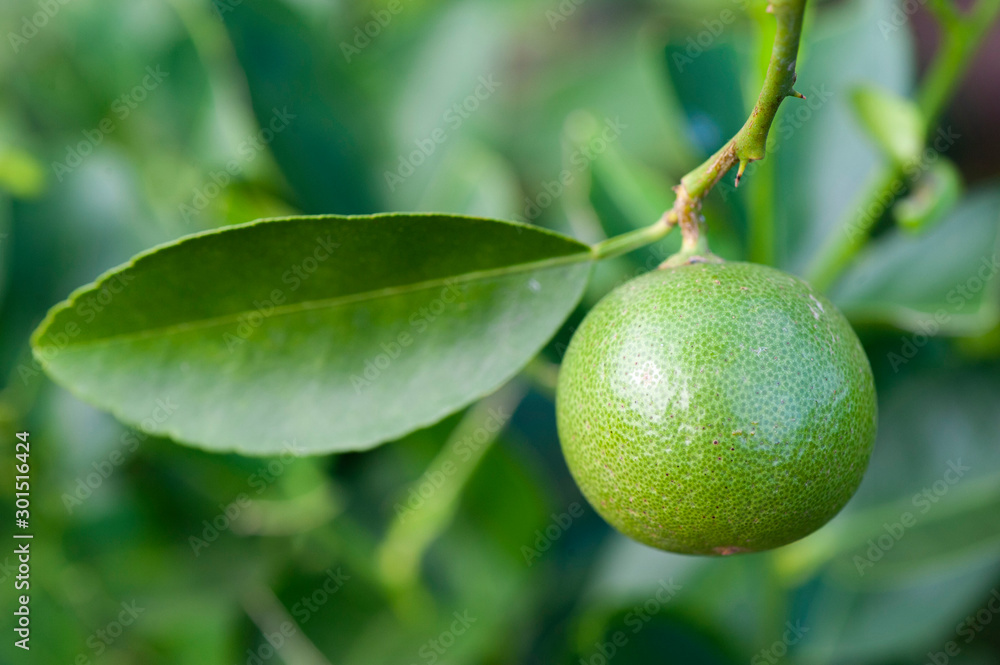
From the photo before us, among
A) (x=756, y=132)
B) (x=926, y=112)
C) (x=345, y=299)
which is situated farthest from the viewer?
(x=926, y=112)

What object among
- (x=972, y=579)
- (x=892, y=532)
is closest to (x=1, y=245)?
(x=892, y=532)

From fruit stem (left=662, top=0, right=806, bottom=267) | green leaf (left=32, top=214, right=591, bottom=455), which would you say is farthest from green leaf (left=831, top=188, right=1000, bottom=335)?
green leaf (left=32, top=214, right=591, bottom=455)

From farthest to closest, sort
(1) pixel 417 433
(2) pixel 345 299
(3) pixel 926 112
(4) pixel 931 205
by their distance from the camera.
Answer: (1) pixel 417 433 → (3) pixel 926 112 → (4) pixel 931 205 → (2) pixel 345 299

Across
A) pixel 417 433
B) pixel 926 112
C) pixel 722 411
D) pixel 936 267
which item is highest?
pixel 926 112

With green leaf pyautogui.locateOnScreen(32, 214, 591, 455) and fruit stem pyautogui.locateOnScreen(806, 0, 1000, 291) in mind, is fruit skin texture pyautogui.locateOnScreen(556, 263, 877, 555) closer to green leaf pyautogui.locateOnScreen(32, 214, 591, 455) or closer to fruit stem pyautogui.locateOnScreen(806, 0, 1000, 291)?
green leaf pyautogui.locateOnScreen(32, 214, 591, 455)

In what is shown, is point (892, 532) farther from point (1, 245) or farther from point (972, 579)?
point (1, 245)

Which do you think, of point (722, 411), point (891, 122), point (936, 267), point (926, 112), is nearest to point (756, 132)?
point (722, 411)

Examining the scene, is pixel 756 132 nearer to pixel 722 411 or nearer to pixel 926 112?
pixel 722 411
